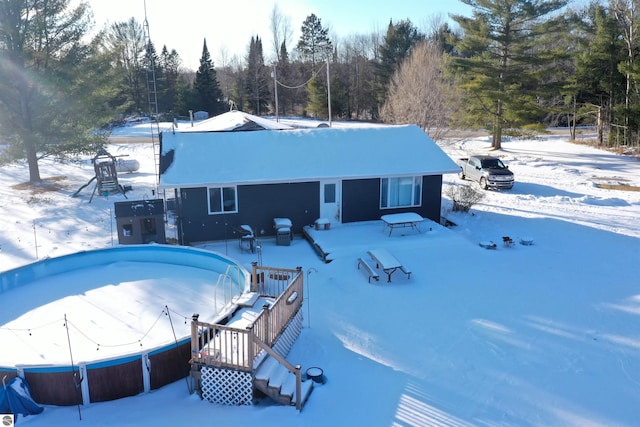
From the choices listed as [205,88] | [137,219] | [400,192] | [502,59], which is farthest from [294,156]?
[205,88]

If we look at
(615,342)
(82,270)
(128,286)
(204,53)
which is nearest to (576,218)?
(615,342)

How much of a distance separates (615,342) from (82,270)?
41.1ft

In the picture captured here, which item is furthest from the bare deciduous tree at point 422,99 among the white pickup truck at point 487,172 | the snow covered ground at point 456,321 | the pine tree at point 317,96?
the pine tree at point 317,96

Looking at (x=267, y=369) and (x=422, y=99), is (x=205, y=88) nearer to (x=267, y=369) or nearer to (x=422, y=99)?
(x=422, y=99)

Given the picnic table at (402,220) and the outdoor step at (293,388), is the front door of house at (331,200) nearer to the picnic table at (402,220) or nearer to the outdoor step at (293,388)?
the picnic table at (402,220)

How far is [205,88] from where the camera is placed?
53312 millimetres

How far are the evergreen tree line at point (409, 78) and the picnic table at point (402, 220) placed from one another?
890cm

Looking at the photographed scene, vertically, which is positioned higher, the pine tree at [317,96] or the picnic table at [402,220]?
the pine tree at [317,96]

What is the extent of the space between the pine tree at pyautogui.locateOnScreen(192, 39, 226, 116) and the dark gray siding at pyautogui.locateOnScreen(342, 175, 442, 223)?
41679 millimetres

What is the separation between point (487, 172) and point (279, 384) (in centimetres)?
1744

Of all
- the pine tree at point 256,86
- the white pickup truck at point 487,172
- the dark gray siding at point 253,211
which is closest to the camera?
the dark gray siding at point 253,211

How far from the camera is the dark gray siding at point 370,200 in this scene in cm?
1545

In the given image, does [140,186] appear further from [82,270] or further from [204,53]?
[204,53]

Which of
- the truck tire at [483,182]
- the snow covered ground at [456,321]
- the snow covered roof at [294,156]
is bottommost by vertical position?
the snow covered ground at [456,321]
